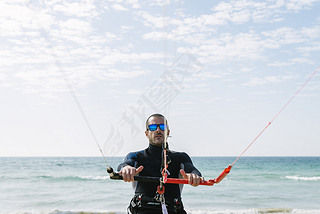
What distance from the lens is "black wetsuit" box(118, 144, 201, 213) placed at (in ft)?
14.1

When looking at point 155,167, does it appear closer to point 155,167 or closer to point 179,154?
point 155,167

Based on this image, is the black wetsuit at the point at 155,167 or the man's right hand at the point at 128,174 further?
the black wetsuit at the point at 155,167

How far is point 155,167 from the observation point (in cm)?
450

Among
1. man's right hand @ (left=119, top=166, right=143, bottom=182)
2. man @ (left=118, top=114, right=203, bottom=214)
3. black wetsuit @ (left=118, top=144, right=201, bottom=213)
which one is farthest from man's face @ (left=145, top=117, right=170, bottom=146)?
man's right hand @ (left=119, top=166, right=143, bottom=182)

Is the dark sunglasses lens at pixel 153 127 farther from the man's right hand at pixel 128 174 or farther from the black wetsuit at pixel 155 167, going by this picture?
the man's right hand at pixel 128 174

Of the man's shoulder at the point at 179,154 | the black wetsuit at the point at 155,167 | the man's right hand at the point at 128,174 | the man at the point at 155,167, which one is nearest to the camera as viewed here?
the man's right hand at the point at 128,174

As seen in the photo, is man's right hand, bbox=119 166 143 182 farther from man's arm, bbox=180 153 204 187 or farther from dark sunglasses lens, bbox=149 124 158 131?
dark sunglasses lens, bbox=149 124 158 131

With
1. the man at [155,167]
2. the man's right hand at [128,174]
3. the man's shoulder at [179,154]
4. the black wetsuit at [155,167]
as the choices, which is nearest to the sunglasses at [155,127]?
the man at [155,167]

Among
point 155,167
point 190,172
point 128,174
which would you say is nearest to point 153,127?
point 155,167

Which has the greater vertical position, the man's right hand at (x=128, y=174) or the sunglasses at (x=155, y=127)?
the sunglasses at (x=155, y=127)

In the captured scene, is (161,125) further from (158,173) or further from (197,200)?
(197,200)

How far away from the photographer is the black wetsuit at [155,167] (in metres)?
4.31

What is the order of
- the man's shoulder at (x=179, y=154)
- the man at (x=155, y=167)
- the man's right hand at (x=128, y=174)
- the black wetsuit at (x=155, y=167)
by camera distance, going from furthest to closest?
the man's shoulder at (x=179, y=154) < the black wetsuit at (x=155, y=167) < the man at (x=155, y=167) < the man's right hand at (x=128, y=174)

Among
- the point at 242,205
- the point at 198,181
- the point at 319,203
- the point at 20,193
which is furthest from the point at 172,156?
the point at 20,193
